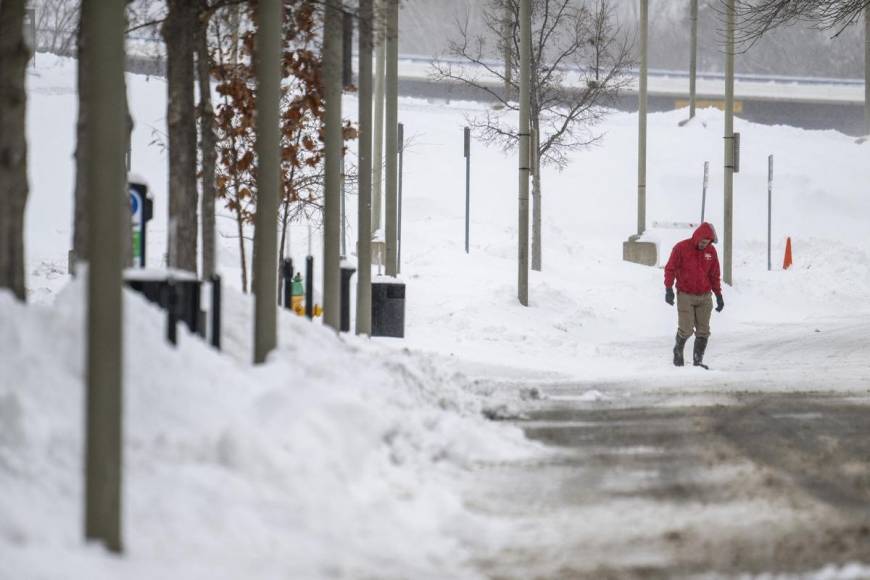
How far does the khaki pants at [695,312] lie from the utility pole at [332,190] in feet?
18.3

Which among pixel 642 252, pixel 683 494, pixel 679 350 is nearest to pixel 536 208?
pixel 642 252

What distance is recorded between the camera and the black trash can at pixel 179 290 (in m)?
10.0

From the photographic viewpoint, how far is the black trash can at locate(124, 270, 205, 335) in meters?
10.0

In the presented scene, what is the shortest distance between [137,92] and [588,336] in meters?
29.6

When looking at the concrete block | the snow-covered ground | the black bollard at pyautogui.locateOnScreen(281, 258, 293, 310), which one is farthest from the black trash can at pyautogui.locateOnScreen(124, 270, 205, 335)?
the concrete block

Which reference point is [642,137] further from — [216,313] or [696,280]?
[216,313]

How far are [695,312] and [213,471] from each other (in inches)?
507

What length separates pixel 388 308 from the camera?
20.8 meters

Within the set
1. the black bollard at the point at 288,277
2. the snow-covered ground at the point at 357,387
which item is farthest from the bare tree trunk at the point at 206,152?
the snow-covered ground at the point at 357,387

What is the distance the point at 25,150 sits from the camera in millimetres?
8602

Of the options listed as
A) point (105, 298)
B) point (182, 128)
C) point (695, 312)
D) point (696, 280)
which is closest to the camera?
point (105, 298)

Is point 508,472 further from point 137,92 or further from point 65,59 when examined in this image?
point 65,59

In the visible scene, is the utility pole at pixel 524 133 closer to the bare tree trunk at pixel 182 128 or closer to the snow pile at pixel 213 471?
the bare tree trunk at pixel 182 128

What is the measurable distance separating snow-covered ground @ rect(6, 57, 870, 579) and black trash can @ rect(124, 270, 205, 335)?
66 cm
